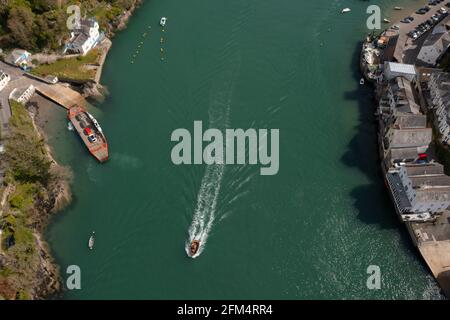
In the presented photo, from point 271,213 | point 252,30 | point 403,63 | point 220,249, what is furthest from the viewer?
point 252,30

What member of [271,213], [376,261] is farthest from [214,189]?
[376,261]

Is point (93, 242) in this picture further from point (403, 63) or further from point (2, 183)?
point (403, 63)

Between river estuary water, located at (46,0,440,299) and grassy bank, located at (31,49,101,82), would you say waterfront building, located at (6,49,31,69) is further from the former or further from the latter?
river estuary water, located at (46,0,440,299)

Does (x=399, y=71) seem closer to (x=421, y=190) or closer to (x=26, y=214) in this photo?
(x=421, y=190)

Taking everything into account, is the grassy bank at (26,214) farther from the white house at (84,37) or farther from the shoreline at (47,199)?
the white house at (84,37)

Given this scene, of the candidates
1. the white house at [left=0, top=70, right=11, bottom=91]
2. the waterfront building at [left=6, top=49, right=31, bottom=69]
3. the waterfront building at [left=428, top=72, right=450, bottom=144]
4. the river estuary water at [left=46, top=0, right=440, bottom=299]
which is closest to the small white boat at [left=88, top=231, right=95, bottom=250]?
the river estuary water at [left=46, top=0, right=440, bottom=299]

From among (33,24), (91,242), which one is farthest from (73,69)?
(91,242)
